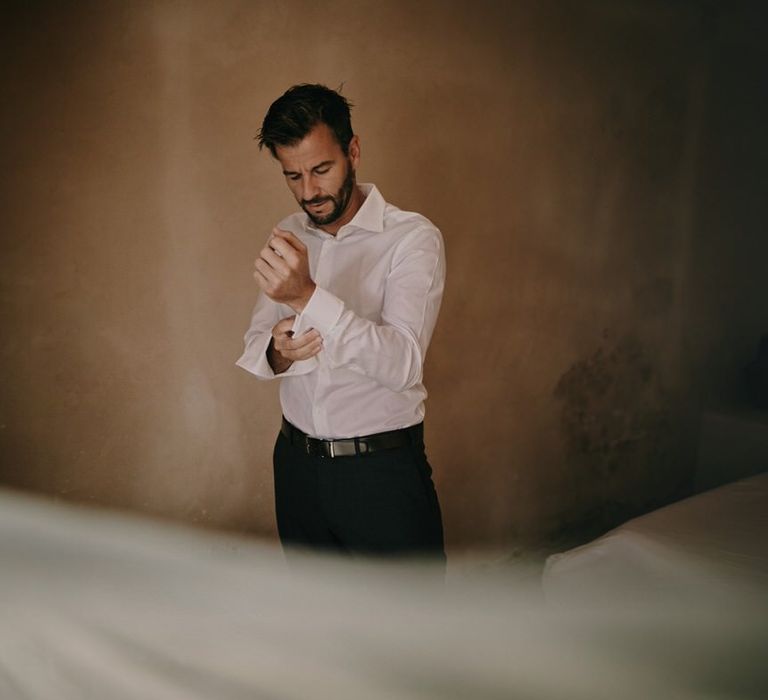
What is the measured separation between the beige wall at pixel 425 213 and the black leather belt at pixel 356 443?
27.0 inches

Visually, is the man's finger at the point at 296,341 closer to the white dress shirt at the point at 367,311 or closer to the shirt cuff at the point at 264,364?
the white dress shirt at the point at 367,311

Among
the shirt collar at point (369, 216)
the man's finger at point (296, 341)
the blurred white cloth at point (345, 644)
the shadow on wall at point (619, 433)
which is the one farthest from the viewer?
the shadow on wall at point (619, 433)

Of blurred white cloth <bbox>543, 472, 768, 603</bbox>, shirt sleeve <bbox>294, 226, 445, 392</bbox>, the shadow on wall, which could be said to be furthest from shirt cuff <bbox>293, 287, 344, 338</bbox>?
the shadow on wall

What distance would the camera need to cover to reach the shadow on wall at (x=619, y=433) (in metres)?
3.34

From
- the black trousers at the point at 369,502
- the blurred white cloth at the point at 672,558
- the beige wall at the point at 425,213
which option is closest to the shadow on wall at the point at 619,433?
the beige wall at the point at 425,213

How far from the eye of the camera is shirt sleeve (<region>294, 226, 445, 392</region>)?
1328 mm

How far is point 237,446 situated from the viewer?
7.69 feet

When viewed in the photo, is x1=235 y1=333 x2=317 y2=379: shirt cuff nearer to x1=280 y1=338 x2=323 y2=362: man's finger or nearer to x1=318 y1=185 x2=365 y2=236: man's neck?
x1=280 y1=338 x2=323 y2=362: man's finger

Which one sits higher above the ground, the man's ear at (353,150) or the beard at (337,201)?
the man's ear at (353,150)

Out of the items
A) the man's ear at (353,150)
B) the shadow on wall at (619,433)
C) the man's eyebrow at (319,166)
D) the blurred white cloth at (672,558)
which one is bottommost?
the shadow on wall at (619,433)

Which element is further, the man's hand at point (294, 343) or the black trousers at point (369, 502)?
the black trousers at point (369, 502)

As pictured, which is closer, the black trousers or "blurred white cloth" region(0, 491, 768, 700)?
"blurred white cloth" region(0, 491, 768, 700)

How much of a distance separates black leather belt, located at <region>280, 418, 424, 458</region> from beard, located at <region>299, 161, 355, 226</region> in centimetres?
52

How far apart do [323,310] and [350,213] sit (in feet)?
1.62
